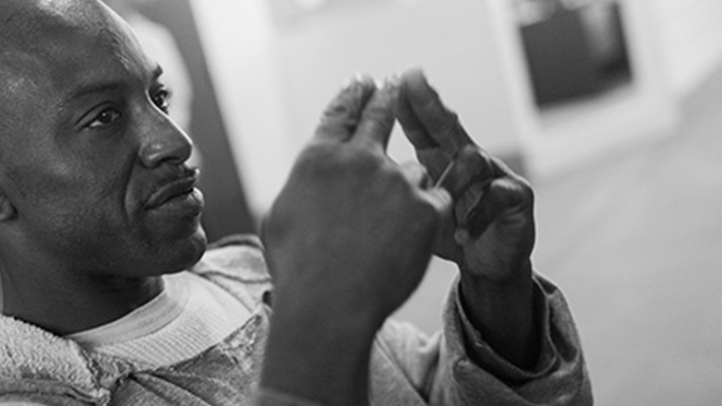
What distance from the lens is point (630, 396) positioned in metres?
2.52

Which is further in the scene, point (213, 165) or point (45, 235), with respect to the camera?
point (213, 165)

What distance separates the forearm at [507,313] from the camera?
1.00 meters

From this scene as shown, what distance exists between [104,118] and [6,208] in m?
0.16

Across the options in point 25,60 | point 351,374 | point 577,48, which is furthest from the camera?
point 577,48

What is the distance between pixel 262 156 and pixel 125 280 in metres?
4.30

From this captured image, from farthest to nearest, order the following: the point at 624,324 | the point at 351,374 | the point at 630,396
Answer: the point at 624,324 → the point at 630,396 → the point at 351,374

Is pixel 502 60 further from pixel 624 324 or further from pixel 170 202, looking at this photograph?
pixel 170 202

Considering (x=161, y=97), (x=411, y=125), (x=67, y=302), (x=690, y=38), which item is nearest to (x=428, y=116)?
(x=411, y=125)

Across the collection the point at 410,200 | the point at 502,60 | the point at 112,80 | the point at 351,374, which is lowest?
the point at 502,60

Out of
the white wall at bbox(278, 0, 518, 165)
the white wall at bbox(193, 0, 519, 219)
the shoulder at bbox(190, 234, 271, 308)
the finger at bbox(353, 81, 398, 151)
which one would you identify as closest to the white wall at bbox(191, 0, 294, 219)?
the white wall at bbox(193, 0, 519, 219)

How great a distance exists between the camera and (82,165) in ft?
3.09

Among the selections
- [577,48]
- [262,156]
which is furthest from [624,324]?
[577,48]

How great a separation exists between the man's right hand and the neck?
37 centimetres

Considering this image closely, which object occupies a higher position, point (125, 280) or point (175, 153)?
point (175, 153)
